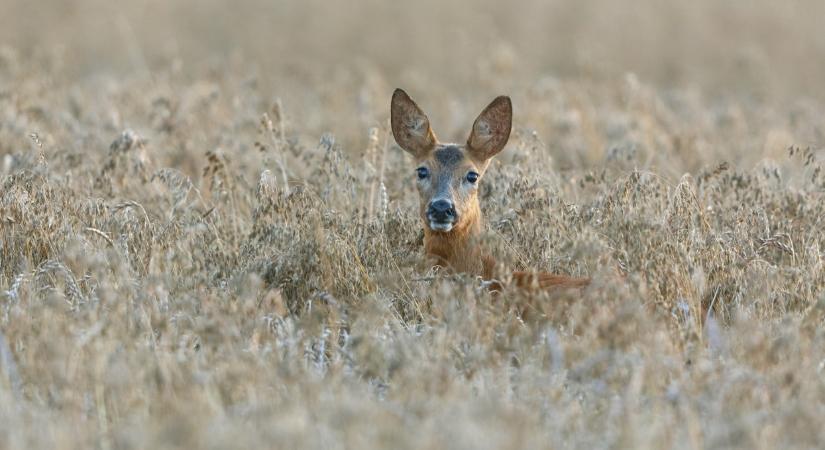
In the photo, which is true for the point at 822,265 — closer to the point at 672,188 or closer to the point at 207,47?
the point at 672,188

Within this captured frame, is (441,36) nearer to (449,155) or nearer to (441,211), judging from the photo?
(449,155)

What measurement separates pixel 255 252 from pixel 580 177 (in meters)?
3.06

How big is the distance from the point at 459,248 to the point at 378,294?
2.24 ft

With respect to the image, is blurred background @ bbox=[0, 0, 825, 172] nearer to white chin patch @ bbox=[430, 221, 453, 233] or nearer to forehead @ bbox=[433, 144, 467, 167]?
forehead @ bbox=[433, 144, 467, 167]

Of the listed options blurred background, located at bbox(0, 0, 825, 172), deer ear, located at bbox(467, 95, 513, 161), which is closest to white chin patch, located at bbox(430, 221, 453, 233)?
deer ear, located at bbox(467, 95, 513, 161)

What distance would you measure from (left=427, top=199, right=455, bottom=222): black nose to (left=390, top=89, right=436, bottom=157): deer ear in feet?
2.46

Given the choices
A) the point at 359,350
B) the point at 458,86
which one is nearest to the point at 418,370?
the point at 359,350

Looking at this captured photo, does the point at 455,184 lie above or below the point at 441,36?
below

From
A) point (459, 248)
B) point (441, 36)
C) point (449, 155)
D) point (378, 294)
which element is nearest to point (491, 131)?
point (449, 155)

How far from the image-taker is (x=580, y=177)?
30.2 feet

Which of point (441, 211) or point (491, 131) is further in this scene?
point (491, 131)

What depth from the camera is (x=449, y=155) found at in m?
7.48

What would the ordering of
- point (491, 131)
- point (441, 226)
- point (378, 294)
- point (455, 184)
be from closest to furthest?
point (378, 294), point (441, 226), point (455, 184), point (491, 131)

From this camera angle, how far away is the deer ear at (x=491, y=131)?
754 cm
